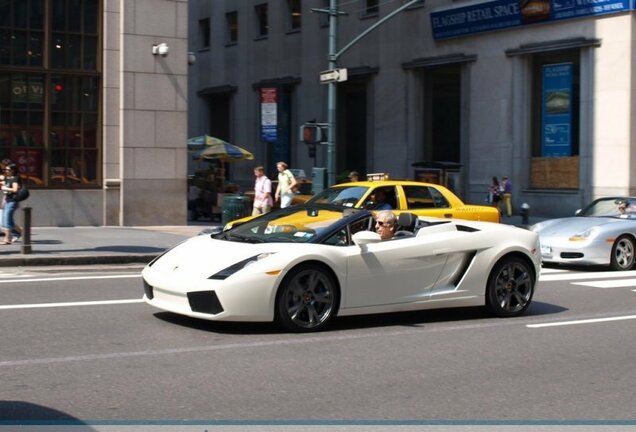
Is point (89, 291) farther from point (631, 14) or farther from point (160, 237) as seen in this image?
point (631, 14)

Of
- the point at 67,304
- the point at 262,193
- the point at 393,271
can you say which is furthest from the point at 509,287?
the point at 262,193

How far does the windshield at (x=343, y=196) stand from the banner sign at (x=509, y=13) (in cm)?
2083

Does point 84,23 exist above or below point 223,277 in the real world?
above

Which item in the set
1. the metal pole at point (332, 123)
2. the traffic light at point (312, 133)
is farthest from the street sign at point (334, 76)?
the traffic light at point (312, 133)

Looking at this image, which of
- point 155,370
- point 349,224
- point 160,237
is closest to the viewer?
point 155,370

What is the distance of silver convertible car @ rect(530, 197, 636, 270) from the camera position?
16.8 meters

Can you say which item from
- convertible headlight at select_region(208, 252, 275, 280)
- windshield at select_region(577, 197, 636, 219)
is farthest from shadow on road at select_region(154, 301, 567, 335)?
windshield at select_region(577, 197, 636, 219)

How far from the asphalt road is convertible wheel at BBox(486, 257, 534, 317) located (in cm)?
16

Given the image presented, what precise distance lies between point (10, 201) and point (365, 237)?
10.9m

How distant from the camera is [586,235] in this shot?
17000mm

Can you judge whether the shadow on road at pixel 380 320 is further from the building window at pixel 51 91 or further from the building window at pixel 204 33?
the building window at pixel 204 33

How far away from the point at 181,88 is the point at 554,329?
→ 52.7ft

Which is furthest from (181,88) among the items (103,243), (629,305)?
(629,305)

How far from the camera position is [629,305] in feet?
40.6
